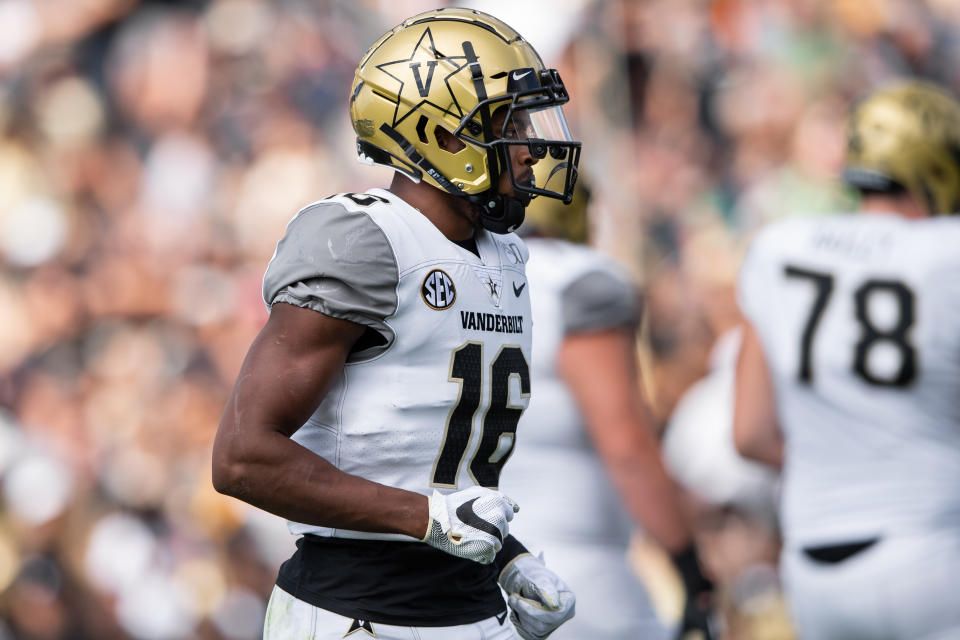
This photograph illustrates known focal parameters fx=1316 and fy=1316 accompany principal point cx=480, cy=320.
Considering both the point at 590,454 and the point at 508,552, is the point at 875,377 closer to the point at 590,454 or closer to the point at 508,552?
the point at 590,454

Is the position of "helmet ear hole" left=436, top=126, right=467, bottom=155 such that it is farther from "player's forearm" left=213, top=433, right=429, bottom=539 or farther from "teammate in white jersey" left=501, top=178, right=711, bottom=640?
"teammate in white jersey" left=501, top=178, right=711, bottom=640

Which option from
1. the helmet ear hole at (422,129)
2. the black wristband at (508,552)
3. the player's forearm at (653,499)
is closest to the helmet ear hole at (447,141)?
the helmet ear hole at (422,129)

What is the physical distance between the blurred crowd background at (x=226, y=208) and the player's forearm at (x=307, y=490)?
3481 mm

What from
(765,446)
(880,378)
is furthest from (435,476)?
(765,446)

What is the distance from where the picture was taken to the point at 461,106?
7.66ft

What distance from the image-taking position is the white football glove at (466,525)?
210 centimetres

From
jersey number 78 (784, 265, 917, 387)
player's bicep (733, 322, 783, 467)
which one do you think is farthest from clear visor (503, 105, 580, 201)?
player's bicep (733, 322, 783, 467)

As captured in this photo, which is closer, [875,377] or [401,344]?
[401,344]

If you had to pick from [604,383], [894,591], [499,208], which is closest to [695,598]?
[894,591]

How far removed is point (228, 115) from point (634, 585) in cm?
630

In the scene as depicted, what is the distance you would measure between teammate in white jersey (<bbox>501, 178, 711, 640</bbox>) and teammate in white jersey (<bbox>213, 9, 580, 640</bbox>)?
3.35 feet

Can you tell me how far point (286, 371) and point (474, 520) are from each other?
38cm

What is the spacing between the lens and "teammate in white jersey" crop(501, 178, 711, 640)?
353 centimetres

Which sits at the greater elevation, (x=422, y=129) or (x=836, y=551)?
(x=422, y=129)
